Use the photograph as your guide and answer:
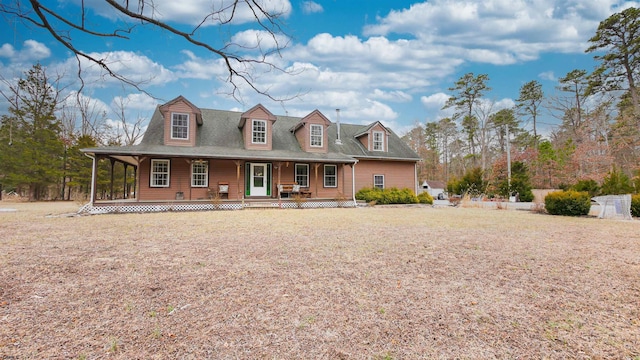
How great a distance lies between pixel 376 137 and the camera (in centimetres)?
1969

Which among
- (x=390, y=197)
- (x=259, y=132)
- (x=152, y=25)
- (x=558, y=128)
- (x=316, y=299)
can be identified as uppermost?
(x=558, y=128)

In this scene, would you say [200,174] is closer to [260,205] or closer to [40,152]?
[260,205]

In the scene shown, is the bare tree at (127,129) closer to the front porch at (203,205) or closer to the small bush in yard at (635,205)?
the front porch at (203,205)

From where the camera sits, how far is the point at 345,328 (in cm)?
261

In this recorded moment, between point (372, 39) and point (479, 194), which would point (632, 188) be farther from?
point (372, 39)

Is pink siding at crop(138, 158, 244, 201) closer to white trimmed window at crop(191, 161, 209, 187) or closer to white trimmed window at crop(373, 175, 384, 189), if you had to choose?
white trimmed window at crop(191, 161, 209, 187)

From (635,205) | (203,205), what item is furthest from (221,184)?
(635,205)

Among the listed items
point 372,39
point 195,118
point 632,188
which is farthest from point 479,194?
point 195,118

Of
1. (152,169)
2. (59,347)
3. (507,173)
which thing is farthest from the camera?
(507,173)

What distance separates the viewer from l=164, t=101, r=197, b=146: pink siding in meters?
14.5

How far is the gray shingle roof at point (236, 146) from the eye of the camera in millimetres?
13441

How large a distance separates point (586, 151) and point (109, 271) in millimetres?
29477

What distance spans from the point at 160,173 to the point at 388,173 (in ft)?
44.5

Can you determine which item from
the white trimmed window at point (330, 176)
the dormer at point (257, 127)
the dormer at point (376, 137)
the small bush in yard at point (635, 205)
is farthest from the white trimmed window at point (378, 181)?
the small bush in yard at point (635, 205)
